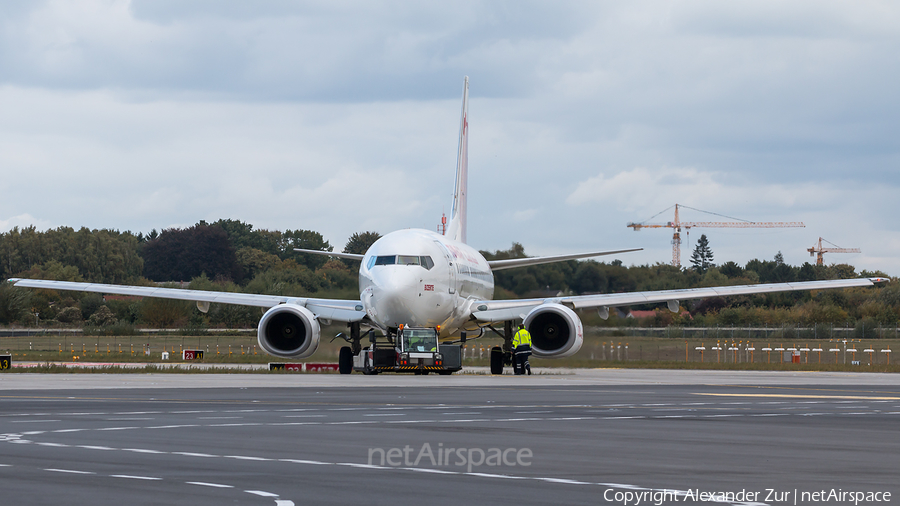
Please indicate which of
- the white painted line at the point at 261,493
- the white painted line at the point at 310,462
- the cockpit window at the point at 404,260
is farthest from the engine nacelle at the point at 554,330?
the white painted line at the point at 261,493

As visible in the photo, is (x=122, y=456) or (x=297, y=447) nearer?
(x=122, y=456)

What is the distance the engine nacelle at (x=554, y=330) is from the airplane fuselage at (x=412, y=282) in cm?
258

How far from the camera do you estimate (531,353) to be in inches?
1400

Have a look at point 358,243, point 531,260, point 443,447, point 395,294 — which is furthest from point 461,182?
point 358,243

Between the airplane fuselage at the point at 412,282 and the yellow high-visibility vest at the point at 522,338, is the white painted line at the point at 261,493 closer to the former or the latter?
the airplane fuselage at the point at 412,282

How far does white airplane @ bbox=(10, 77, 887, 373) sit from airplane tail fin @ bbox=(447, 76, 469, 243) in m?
6.69

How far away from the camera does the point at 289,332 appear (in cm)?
3694

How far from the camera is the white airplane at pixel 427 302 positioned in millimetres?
33562

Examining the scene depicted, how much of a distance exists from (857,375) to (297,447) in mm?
27704

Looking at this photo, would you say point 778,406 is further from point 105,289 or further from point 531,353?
point 105,289

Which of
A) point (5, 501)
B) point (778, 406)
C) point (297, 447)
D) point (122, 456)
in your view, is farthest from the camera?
point (778, 406)

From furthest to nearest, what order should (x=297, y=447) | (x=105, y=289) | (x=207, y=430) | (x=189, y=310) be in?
1. (x=189, y=310)
2. (x=105, y=289)
3. (x=207, y=430)
4. (x=297, y=447)

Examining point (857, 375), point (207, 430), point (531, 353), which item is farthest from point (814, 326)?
point (207, 430)

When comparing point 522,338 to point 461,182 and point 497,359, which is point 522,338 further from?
point 461,182
